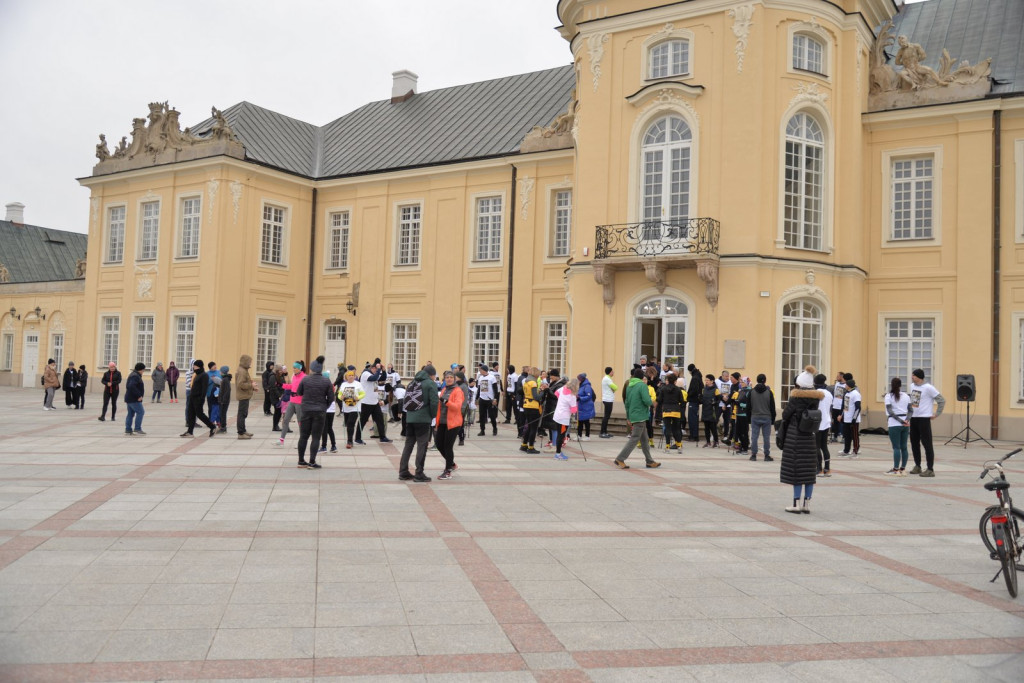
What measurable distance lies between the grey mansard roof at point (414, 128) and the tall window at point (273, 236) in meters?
1.73

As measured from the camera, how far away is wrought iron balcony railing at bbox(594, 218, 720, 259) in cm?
2078

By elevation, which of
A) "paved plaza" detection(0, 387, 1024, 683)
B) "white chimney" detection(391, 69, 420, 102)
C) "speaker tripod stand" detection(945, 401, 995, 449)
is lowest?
"paved plaza" detection(0, 387, 1024, 683)

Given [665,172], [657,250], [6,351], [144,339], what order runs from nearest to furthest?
[657,250], [665,172], [144,339], [6,351]

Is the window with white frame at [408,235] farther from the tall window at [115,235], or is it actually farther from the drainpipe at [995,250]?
the drainpipe at [995,250]

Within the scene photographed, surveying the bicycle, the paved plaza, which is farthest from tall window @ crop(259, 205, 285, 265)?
the bicycle

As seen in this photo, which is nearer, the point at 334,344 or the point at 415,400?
the point at 415,400

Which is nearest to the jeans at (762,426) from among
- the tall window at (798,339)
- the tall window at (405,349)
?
the tall window at (798,339)

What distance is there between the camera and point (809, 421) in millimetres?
9719

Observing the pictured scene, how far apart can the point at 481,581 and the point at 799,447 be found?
5023 millimetres

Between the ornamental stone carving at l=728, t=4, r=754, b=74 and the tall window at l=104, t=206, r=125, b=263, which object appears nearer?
the ornamental stone carving at l=728, t=4, r=754, b=74

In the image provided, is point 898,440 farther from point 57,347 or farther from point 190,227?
point 57,347

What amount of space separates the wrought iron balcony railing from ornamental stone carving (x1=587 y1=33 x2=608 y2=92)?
415 cm

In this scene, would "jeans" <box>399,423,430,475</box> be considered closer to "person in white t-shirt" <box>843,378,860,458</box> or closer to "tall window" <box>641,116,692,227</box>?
"person in white t-shirt" <box>843,378,860,458</box>

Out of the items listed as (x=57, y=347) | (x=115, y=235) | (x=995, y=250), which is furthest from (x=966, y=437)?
(x=57, y=347)
